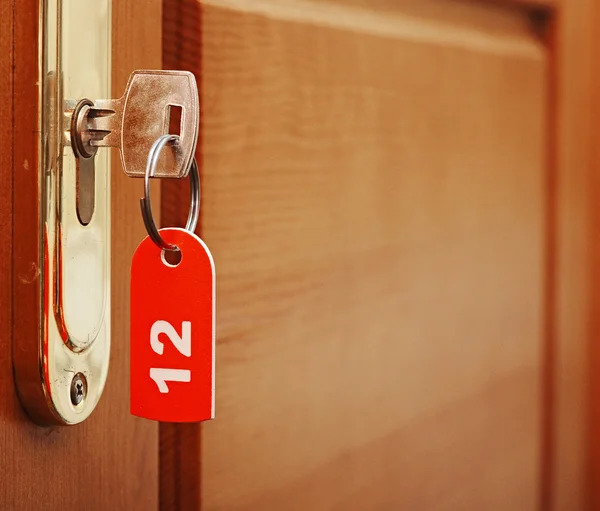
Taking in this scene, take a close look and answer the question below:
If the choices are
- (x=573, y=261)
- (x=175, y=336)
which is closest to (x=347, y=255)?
(x=175, y=336)

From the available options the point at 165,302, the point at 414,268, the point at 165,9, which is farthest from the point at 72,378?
the point at 414,268

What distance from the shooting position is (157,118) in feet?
1.07

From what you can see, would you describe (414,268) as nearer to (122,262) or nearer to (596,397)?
(122,262)

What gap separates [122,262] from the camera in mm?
394

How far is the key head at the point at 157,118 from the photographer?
1.06 ft

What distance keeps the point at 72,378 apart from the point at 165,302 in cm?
6

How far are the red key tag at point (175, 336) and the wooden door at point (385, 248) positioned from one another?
0.31 feet

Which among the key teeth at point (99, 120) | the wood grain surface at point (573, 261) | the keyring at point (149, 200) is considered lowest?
the wood grain surface at point (573, 261)

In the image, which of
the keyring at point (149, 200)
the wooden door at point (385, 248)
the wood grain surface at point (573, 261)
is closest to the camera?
the keyring at point (149, 200)

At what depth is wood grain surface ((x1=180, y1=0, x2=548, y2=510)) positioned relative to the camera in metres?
0.45

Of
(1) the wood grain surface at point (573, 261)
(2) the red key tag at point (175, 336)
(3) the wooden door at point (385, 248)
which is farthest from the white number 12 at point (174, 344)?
(1) the wood grain surface at point (573, 261)

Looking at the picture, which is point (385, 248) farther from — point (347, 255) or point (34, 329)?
point (34, 329)

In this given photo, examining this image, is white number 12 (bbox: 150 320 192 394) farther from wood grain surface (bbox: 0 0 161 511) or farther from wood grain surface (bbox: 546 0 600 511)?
wood grain surface (bbox: 546 0 600 511)

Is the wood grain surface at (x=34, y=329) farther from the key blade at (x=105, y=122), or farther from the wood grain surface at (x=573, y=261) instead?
the wood grain surface at (x=573, y=261)
